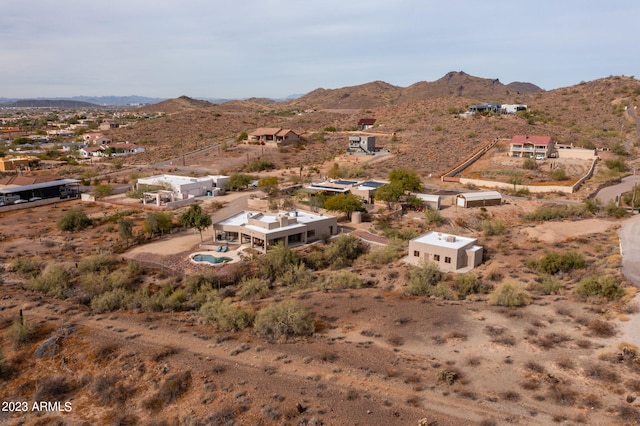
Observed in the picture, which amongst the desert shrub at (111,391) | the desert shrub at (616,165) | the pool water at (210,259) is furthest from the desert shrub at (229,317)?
the desert shrub at (616,165)

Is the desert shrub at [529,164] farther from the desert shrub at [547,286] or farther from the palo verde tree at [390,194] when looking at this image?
the desert shrub at [547,286]

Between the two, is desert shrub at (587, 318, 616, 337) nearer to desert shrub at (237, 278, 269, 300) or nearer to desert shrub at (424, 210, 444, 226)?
desert shrub at (237, 278, 269, 300)

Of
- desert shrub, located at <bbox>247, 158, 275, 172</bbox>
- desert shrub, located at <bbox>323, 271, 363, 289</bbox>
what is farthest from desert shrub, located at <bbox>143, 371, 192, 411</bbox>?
desert shrub, located at <bbox>247, 158, 275, 172</bbox>

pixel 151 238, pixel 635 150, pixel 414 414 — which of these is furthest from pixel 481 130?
pixel 414 414

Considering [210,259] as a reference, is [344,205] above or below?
above

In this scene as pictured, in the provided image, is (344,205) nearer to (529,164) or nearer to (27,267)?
(27,267)

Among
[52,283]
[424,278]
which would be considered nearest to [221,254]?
[52,283]
